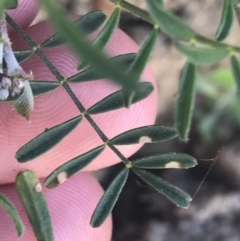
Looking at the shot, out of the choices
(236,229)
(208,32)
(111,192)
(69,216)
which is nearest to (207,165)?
(236,229)

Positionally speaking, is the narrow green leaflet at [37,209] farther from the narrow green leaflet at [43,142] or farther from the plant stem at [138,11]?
the plant stem at [138,11]

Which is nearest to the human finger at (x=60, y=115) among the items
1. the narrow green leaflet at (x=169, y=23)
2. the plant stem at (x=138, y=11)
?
the plant stem at (x=138, y=11)

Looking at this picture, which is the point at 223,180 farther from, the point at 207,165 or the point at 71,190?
the point at 71,190


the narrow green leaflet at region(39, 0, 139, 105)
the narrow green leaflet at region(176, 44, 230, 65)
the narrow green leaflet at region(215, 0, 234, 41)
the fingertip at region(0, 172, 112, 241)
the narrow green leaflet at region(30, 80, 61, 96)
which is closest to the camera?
the narrow green leaflet at region(39, 0, 139, 105)

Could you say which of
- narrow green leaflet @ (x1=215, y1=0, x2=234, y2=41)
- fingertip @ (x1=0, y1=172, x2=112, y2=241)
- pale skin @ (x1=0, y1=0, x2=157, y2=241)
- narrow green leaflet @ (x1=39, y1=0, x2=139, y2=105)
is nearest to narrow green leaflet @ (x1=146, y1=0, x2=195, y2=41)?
narrow green leaflet @ (x1=215, y1=0, x2=234, y2=41)

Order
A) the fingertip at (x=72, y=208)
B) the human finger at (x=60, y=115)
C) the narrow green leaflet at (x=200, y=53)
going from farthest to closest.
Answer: the fingertip at (x=72, y=208)
the human finger at (x=60, y=115)
the narrow green leaflet at (x=200, y=53)

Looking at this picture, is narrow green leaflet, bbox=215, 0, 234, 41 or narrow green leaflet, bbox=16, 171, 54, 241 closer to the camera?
narrow green leaflet, bbox=215, 0, 234, 41

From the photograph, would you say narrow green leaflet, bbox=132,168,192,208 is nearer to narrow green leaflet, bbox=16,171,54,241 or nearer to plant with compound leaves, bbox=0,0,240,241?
plant with compound leaves, bbox=0,0,240,241
